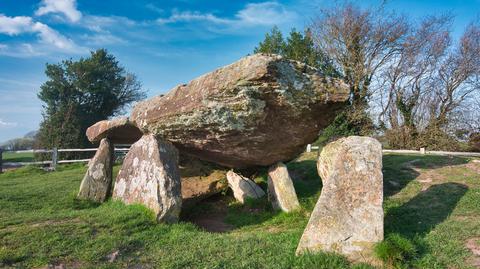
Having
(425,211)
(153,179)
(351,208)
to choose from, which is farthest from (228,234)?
(425,211)

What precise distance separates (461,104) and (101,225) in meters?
22.0

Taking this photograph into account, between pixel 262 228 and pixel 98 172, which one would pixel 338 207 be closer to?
pixel 262 228

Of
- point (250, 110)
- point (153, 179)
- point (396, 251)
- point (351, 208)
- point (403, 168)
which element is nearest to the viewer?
point (396, 251)

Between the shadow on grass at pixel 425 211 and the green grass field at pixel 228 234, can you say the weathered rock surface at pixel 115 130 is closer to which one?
the green grass field at pixel 228 234

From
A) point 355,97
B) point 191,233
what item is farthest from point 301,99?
point 355,97

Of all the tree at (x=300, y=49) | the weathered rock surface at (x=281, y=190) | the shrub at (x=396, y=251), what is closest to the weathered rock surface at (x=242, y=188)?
the weathered rock surface at (x=281, y=190)

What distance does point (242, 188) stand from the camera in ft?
33.3

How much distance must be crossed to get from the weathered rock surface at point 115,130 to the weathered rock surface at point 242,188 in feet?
9.79

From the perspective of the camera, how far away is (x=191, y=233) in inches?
263

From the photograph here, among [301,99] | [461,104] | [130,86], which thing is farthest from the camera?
[130,86]

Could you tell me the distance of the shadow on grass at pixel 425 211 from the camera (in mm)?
6559

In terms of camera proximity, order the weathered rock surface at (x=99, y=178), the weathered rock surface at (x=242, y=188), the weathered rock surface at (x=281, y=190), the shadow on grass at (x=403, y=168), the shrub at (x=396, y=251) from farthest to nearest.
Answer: the weathered rock surface at (x=242, y=188) < the shadow on grass at (x=403, y=168) < the weathered rock surface at (x=99, y=178) < the weathered rock surface at (x=281, y=190) < the shrub at (x=396, y=251)

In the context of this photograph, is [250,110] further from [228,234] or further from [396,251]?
[396,251]

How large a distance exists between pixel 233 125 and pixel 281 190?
2333 mm
